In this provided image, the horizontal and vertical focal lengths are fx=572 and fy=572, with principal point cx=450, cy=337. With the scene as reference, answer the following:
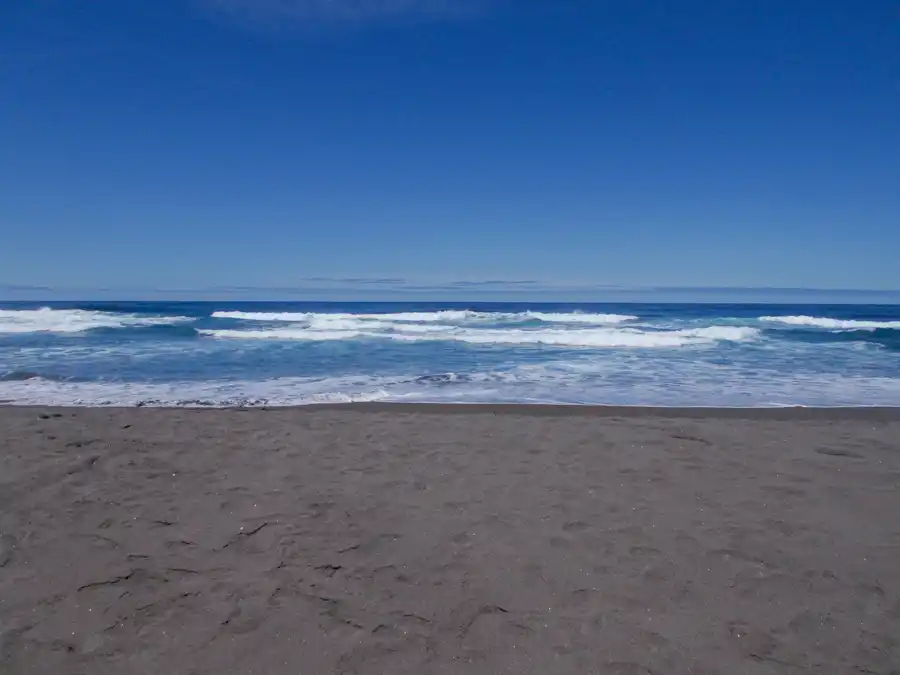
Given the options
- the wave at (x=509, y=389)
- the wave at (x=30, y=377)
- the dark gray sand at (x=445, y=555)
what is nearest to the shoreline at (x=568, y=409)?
the wave at (x=509, y=389)

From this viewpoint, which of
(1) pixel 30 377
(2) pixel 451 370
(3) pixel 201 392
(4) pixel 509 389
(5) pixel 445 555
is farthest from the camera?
(2) pixel 451 370

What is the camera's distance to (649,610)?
9.93 feet

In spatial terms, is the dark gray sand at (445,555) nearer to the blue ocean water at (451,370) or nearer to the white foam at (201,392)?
the white foam at (201,392)

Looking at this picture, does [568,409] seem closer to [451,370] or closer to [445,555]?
[445,555]

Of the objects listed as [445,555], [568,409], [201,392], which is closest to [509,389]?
[568,409]

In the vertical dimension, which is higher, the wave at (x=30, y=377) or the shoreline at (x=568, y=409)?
the shoreline at (x=568, y=409)

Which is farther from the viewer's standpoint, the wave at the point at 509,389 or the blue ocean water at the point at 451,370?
the blue ocean water at the point at 451,370

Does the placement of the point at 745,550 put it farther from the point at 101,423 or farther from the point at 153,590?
the point at 101,423

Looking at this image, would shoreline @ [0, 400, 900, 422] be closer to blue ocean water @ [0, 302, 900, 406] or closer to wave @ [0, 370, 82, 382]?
blue ocean water @ [0, 302, 900, 406]

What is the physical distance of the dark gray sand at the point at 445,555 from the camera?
271cm

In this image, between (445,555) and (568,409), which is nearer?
(445,555)

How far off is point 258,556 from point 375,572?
2.49 feet

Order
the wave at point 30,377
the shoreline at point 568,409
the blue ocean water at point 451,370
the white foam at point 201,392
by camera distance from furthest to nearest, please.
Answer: the wave at point 30,377 < the blue ocean water at point 451,370 < the white foam at point 201,392 < the shoreline at point 568,409

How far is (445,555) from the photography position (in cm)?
360
